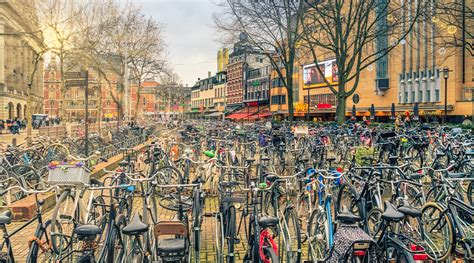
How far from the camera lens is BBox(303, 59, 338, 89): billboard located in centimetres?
5384

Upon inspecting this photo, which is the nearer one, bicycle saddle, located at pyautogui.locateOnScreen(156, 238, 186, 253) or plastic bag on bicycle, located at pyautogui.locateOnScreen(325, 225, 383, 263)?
plastic bag on bicycle, located at pyautogui.locateOnScreen(325, 225, 383, 263)

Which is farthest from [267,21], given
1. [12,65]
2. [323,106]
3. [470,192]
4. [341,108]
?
[12,65]

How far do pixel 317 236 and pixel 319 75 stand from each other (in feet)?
173

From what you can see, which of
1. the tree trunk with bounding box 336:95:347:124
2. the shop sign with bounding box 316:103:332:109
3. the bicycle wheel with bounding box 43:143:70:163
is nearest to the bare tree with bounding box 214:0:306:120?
the tree trunk with bounding box 336:95:347:124

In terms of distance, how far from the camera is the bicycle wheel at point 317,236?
4512 mm

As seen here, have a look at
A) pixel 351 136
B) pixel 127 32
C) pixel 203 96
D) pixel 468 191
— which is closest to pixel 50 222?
pixel 468 191

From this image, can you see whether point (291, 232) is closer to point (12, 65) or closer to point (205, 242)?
point (205, 242)

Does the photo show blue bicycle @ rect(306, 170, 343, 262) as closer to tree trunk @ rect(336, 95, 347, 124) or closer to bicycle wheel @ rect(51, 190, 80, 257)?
bicycle wheel @ rect(51, 190, 80, 257)

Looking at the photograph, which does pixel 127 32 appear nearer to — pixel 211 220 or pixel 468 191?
pixel 211 220

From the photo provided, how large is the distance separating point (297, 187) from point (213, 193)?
186cm

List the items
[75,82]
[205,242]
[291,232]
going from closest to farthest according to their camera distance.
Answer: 1. [291,232]
2. [205,242]
3. [75,82]

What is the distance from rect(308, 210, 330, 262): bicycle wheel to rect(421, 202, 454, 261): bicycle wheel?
1.05 meters

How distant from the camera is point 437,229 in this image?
4789 millimetres

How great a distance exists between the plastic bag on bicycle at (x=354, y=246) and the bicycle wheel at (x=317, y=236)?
1.08 metres
